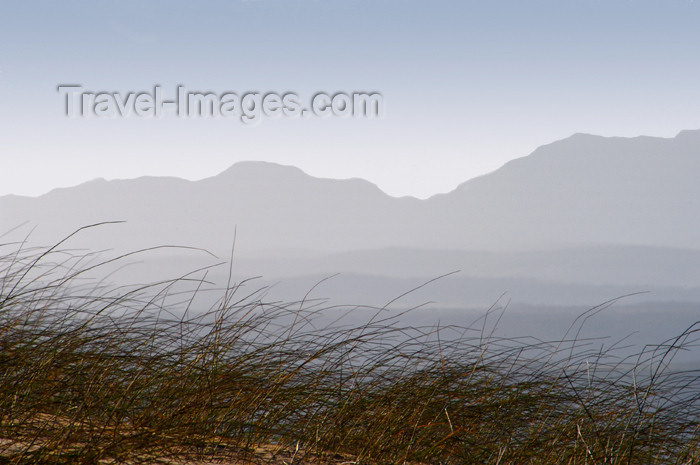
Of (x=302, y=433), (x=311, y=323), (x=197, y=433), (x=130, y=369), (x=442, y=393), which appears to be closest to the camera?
(x=197, y=433)

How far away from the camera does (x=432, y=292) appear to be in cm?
18512

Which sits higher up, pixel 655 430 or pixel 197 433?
pixel 197 433

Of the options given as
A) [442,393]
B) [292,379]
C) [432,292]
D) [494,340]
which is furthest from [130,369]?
[432,292]

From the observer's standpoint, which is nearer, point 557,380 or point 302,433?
point 302,433

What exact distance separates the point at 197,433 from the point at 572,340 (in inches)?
82.0

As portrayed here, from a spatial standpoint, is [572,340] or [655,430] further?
[572,340]

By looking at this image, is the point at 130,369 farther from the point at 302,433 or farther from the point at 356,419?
the point at 356,419

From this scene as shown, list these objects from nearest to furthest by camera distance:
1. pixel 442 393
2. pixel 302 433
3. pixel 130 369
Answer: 1. pixel 302 433
2. pixel 442 393
3. pixel 130 369

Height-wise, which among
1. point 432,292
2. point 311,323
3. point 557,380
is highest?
point 311,323

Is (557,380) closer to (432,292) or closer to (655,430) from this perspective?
(655,430)

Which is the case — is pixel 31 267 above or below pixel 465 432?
above

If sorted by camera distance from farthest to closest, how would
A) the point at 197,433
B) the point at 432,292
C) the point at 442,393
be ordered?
the point at 432,292 < the point at 442,393 < the point at 197,433

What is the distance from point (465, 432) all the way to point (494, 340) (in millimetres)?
797

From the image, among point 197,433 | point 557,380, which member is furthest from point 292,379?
point 557,380
